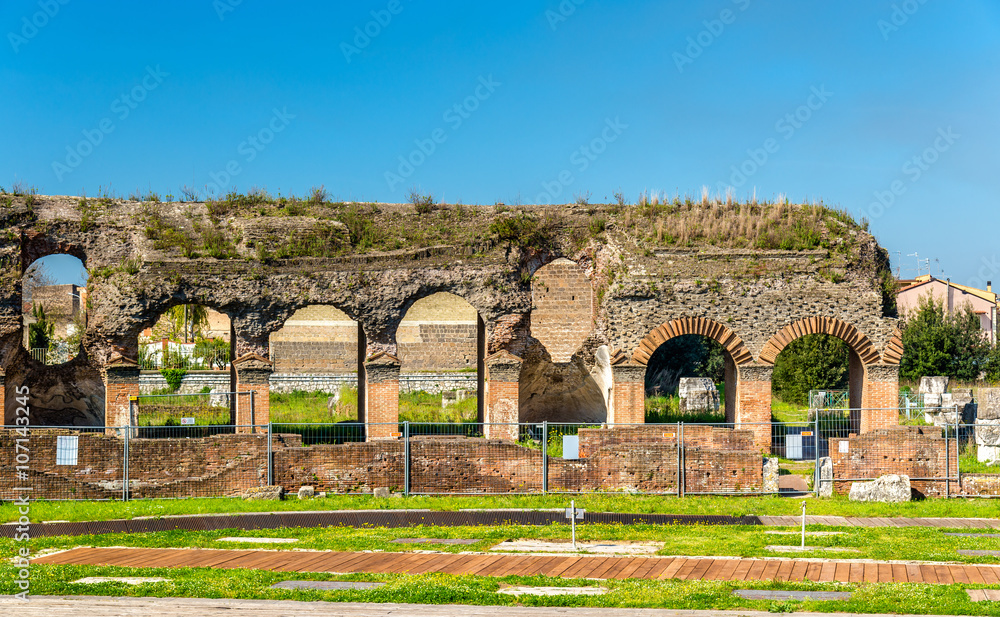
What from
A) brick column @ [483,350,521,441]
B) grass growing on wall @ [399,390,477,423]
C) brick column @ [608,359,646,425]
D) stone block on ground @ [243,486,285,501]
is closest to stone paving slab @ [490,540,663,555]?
stone block on ground @ [243,486,285,501]

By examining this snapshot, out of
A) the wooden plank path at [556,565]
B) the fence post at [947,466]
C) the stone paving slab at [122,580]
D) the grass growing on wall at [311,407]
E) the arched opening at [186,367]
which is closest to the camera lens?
the stone paving slab at [122,580]

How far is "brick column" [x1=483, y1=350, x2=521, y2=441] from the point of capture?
23.9 meters

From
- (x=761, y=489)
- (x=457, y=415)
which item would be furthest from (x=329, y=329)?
(x=761, y=489)

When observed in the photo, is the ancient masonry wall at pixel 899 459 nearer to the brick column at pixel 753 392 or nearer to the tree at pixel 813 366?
the brick column at pixel 753 392

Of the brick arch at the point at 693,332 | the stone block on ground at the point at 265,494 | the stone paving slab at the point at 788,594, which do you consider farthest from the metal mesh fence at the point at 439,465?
the stone paving slab at the point at 788,594

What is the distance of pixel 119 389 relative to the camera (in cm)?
2311

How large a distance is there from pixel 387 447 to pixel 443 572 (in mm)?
7196

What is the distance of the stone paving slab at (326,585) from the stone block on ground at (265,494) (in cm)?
723

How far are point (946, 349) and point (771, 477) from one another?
92.7 ft

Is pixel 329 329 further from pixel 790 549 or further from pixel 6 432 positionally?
pixel 790 549

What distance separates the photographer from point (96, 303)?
24.0 metres

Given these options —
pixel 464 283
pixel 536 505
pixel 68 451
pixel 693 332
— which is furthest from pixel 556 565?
pixel 464 283

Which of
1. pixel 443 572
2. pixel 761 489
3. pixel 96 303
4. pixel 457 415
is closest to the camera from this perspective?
pixel 443 572

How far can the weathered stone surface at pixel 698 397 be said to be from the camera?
3284cm
